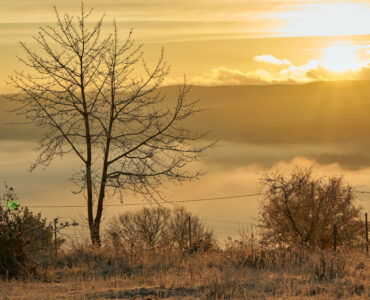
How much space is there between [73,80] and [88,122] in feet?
5.34

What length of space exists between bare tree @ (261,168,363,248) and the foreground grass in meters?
23.4

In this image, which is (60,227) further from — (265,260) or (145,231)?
(145,231)

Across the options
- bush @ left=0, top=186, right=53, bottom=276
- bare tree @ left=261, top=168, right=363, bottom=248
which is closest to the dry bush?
bush @ left=0, top=186, right=53, bottom=276

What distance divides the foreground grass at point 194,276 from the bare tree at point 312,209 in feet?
76.6

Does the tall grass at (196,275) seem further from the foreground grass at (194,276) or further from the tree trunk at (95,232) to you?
the tree trunk at (95,232)

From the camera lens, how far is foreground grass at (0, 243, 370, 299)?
381 inches

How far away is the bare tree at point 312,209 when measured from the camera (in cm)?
3794

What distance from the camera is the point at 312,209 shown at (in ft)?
128

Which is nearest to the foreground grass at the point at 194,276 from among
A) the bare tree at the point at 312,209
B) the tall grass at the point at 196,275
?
the tall grass at the point at 196,275

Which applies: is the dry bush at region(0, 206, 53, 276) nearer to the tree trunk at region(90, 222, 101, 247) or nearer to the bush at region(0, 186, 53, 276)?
the bush at region(0, 186, 53, 276)

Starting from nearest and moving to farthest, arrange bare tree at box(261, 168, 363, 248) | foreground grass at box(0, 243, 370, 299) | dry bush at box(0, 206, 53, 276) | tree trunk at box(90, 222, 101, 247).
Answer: foreground grass at box(0, 243, 370, 299)
dry bush at box(0, 206, 53, 276)
tree trunk at box(90, 222, 101, 247)
bare tree at box(261, 168, 363, 248)

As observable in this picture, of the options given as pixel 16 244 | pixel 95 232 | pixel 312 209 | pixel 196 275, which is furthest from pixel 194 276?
pixel 312 209

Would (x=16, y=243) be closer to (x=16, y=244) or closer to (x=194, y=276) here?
(x=16, y=244)

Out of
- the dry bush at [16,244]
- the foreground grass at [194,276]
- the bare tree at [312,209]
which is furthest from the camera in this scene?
the bare tree at [312,209]
